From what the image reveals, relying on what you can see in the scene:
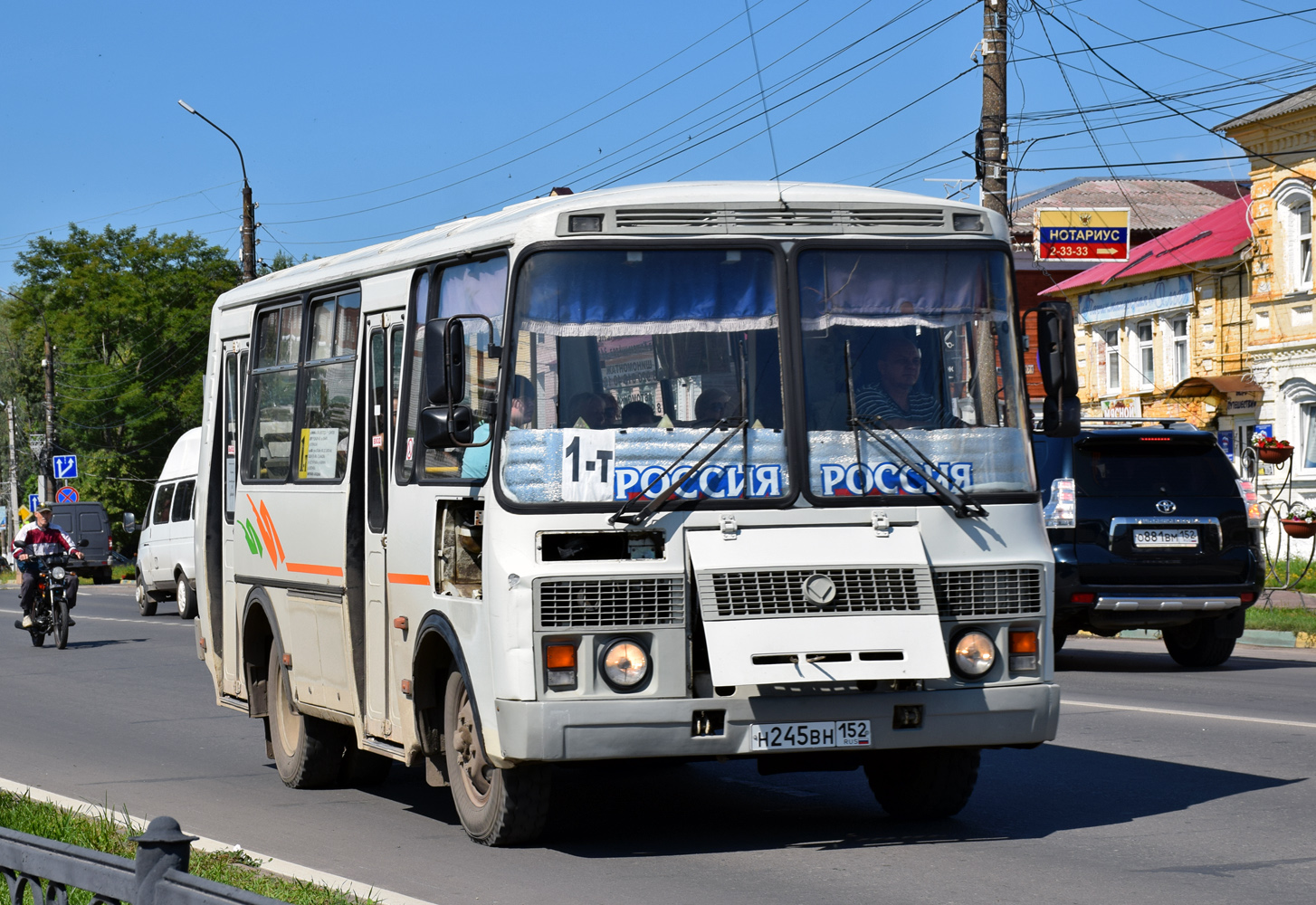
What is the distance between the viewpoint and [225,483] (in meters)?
11.6

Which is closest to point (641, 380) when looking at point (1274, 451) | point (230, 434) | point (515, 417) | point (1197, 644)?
point (515, 417)

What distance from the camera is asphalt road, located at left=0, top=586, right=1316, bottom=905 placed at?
7.17 meters

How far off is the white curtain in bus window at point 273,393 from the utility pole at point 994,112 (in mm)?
12218

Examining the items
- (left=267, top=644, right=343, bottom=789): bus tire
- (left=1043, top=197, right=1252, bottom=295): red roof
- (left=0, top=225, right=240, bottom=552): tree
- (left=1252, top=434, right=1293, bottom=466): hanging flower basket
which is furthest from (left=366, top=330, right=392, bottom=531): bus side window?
(left=0, top=225, right=240, bottom=552): tree

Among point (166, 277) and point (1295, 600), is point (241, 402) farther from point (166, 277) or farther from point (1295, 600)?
point (166, 277)

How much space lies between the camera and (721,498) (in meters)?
7.65

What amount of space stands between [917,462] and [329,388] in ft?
11.3

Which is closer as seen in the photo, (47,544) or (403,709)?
(403,709)

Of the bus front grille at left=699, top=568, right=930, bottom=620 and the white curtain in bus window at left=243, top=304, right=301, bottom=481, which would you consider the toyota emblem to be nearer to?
the bus front grille at left=699, top=568, right=930, bottom=620

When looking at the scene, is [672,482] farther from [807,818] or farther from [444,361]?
[807,818]

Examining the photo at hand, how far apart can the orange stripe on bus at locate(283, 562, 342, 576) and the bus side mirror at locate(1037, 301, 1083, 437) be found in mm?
3561

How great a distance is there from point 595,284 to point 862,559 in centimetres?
155

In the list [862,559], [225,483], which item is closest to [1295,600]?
[225,483]

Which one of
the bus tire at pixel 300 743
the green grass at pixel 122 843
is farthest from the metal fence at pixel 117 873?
the bus tire at pixel 300 743
